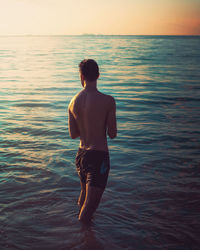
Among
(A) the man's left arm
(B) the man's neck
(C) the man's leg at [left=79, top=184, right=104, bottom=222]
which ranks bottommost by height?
(C) the man's leg at [left=79, top=184, right=104, bottom=222]

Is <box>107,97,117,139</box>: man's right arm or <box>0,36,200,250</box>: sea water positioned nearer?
<box>107,97,117,139</box>: man's right arm

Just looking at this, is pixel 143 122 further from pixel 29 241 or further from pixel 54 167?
pixel 29 241

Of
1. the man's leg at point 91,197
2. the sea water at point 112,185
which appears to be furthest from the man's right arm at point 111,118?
the sea water at point 112,185

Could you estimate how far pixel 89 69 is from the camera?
309 centimetres

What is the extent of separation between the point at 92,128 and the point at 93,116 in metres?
0.15

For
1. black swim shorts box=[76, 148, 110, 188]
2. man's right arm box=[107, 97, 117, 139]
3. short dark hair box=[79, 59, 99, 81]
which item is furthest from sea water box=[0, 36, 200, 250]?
short dark hair box=[79, 59, 99, 81]

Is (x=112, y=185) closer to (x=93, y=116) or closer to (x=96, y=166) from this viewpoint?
(x=96, y=166)

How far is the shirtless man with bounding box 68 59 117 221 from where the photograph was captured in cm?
310

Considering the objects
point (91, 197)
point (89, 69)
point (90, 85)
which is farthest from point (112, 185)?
point (89, 69)

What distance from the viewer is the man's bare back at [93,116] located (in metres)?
3.10

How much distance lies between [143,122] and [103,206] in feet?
18.7

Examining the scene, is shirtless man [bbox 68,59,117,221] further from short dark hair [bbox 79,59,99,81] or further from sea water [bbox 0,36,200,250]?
sea water [bbox 0,36,200,250]

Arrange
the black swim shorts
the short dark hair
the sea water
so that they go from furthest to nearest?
the sea water, the black swim shorts, the short dark hair

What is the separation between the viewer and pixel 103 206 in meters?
4.58
